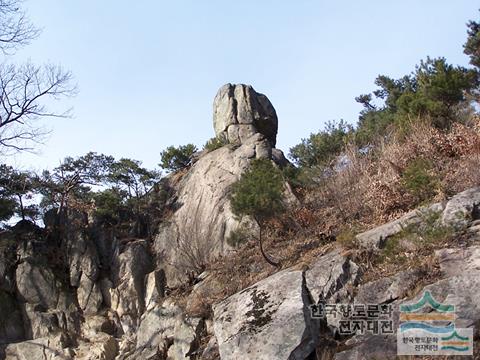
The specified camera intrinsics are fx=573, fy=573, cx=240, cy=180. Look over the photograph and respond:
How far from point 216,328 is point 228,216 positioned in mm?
5743

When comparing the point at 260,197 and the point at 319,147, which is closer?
the point at 260,197

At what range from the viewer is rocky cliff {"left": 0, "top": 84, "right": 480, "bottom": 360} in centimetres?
825

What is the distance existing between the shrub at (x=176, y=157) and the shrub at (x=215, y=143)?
96 cm

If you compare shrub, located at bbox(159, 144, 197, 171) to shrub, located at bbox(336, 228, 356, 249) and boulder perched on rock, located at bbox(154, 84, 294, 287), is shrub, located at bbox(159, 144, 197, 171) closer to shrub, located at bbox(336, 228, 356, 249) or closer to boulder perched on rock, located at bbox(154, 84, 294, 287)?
boulder perched on rock, located at bbox(154, 84, 294, 287)

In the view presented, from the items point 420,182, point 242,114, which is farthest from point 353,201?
point 242,114

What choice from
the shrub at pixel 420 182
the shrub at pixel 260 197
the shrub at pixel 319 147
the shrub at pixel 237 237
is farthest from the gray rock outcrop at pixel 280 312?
the shrub at pixel 319 147

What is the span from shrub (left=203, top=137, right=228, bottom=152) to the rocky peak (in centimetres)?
24

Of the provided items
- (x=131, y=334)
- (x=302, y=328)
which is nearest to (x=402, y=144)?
(x=302, y=328)
